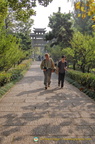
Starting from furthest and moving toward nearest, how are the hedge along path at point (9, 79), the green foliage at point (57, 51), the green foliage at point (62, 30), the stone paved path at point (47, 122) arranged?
the green foliage at point (57, 51)
the green foliage at point (62, 30)
the hedge along path at point (9, 79)
the stone paved path at point (47, 122)

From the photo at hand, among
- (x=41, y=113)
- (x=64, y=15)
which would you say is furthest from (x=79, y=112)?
(x=64, y=15)

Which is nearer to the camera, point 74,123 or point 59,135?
point 59,135

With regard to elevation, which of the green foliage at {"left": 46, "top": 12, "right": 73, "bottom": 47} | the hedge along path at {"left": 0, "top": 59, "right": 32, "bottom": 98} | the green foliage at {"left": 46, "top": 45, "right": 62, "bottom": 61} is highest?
the green foliage at {"left": 46, "top": 12, "right": 73, "bottom": 47}

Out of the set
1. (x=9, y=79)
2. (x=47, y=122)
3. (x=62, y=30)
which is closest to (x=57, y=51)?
(x=62, y=30)

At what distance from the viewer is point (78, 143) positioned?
2533 millimetres

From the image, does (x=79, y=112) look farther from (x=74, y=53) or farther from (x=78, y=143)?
(x=74, y=53)

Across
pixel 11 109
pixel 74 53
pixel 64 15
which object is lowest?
pixel 11 109

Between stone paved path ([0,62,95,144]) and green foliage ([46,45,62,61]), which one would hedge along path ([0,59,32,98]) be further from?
green foliage ([46,45,62,61])

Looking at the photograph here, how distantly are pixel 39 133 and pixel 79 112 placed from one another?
1578 millimetres

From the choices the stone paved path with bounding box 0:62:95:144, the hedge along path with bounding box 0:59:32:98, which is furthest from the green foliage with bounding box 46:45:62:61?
the stone paved path with bounding box 0:62:95:144

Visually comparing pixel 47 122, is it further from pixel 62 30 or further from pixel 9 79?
pixel 62 30

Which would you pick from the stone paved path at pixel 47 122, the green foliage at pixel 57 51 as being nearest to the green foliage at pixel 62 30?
the green foliage at pixel 57 51

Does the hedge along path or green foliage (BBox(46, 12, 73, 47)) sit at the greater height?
green foliage (BBox(46, 12, 73, 47))

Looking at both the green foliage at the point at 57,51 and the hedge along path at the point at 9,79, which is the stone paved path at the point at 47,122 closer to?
the hedge along path at the point at 9,79
